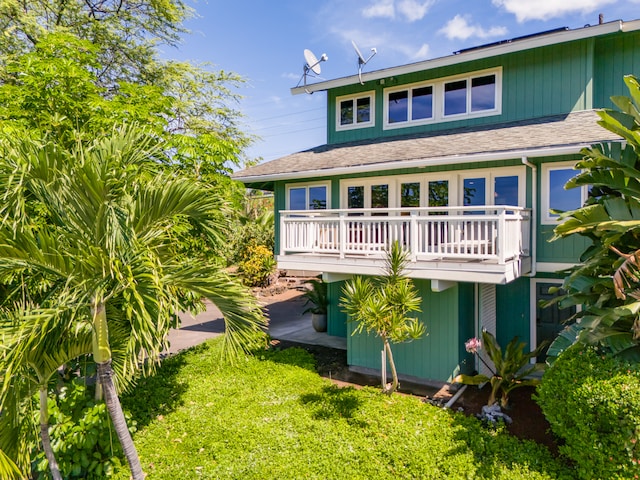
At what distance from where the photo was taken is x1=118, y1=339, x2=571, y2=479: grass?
18.1 ft

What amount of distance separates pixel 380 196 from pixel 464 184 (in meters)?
2.39

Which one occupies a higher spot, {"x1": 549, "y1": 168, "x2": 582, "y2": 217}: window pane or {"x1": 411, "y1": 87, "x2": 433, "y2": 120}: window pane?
{"x1": 411, "y1": 87, "x2": 433, "y2": 120}: window pane

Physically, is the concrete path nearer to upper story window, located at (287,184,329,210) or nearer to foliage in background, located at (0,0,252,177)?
upper story window, located at (287,184,329,210)

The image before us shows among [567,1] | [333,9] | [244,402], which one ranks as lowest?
[244,402]

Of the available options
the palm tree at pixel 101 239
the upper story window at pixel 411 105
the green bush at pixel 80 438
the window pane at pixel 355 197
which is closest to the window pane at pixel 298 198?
the window pane at pixel 355 197

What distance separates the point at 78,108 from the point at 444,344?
8.85 meters

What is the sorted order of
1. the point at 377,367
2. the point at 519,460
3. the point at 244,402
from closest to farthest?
the point at 519,460
the point at 244,402
the point at 377,367

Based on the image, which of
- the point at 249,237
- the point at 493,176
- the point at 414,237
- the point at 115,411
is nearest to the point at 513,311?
the point at 493,176

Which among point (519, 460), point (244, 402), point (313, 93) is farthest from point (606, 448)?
point (313, 93)

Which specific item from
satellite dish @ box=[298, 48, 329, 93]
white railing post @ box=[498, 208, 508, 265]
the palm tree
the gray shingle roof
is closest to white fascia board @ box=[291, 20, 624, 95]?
satellite dish @ box=[298, 48, 329, 93]

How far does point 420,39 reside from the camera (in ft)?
51.6

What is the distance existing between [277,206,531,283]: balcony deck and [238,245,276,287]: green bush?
35.7 ft

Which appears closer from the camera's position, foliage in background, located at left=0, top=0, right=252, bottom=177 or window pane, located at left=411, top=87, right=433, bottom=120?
window pane, located at left=411, top=87, right=433, bottom=120

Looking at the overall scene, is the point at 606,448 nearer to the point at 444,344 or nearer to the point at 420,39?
the point at 444,344
